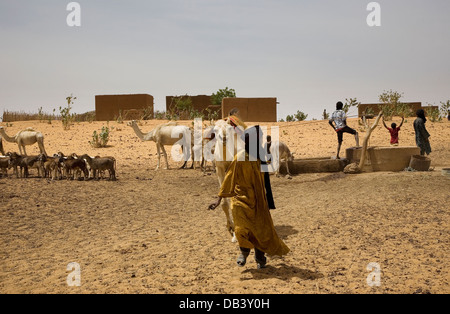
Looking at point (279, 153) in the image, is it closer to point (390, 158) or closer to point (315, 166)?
point (315, 166)

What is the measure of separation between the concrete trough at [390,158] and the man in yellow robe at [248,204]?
862 cm

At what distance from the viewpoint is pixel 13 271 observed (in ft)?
18.6

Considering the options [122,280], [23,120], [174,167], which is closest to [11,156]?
[174,167]

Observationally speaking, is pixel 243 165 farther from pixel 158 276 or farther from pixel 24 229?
pixel 24 229

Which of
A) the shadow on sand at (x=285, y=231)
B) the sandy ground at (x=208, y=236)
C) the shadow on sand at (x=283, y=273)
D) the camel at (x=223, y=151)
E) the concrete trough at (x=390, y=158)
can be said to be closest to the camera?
the sandy ground at (x=208, y=236)

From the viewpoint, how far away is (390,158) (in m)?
12.9

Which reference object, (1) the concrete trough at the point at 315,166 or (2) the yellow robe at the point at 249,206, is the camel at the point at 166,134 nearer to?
(1) the concrete trough at the point at 315,166

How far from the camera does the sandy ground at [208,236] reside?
16.6 ft

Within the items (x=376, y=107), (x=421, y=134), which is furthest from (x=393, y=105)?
(x=421, y=134)

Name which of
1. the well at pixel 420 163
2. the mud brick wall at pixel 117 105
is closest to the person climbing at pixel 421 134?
the well at pixel 420 163

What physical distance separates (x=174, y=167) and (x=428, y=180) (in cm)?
934

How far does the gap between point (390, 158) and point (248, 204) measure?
8983mm

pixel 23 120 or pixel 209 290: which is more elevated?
pixel 23 120
